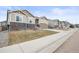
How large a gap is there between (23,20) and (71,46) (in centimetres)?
85

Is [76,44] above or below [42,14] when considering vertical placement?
below

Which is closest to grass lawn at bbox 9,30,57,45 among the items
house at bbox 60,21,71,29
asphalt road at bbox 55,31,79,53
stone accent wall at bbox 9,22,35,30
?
stone accent wall at bbox 9,22,35,30

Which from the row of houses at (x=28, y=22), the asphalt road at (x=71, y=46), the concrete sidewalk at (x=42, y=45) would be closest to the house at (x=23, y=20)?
the row of houses at (x=28, y=22)

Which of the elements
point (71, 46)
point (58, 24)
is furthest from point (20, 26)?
point (71, 46)

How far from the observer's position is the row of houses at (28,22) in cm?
398

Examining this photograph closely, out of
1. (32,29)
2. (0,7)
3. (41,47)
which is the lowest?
(41,47)

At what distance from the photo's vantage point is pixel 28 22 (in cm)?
407

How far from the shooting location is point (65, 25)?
4.19 metres

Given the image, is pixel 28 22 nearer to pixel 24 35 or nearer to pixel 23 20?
pixel 23 20

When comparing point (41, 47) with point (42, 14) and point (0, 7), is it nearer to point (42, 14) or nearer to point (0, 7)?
point (42, 14)

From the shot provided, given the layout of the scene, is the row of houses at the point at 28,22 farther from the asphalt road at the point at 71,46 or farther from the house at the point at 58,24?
the asphalt road at the point at 71,46

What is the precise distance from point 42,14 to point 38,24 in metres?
0.21

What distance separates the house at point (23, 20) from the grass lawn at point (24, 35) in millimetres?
73
